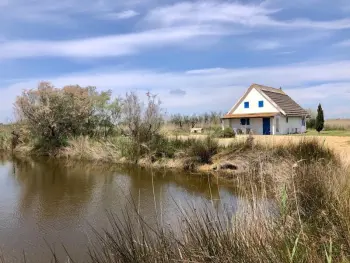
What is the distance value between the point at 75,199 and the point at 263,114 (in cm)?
2448

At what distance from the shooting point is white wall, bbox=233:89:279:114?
31961 millimetres

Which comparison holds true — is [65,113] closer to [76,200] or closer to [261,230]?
[76,200]

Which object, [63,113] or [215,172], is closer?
[215,172]

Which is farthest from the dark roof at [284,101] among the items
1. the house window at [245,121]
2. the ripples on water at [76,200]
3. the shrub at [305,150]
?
the ripples on water at [76,200]

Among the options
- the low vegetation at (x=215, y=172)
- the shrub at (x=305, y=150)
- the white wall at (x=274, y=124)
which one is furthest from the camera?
the white wall at (x=274, y=124)

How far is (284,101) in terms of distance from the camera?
115 ft

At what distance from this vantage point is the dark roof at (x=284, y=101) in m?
32.8

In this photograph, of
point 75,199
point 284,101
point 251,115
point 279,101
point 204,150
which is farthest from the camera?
point 284,101

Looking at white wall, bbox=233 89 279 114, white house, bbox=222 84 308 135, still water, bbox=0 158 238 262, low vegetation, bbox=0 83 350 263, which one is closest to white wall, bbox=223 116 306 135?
white house, bbox=222 84 308 135

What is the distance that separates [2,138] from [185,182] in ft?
69.1

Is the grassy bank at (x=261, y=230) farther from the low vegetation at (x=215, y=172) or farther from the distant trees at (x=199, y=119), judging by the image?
the distant trees at (x=199, y=119)

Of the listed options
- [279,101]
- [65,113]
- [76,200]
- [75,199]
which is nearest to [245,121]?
[279,101]

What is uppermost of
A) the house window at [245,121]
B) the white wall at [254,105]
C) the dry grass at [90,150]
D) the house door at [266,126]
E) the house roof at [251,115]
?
the white wall at [254,105]

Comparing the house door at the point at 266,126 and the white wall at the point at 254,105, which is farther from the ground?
the white wall at the point at 254,105
